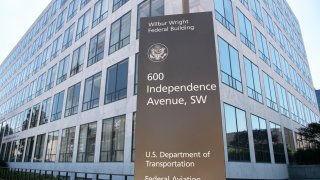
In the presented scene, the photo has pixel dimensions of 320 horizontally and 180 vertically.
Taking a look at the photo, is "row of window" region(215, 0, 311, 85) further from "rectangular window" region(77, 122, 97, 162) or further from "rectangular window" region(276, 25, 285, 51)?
"rectangular window" region(77, 122, 97, 162)

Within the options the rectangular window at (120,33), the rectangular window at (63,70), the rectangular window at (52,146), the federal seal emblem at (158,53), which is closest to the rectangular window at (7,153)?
the rectangular window at (52,146)

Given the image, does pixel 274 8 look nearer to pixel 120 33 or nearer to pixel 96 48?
pixel 120 33

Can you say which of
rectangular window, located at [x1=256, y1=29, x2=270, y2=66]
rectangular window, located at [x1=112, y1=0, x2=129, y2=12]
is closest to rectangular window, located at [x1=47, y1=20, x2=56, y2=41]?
rectangular window, located at [x1=112, y1=0, x2=129, y2=12]

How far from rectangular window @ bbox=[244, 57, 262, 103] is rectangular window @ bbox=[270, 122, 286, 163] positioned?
2.97 m

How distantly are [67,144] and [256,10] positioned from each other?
19296 mm

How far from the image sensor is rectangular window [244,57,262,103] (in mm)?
18306

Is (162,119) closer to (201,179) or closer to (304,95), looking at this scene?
(201,179)

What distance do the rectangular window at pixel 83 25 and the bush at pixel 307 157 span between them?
20.2 m

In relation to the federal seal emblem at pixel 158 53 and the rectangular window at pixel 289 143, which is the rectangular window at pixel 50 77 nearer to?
the rectangular window at pixel 289 143

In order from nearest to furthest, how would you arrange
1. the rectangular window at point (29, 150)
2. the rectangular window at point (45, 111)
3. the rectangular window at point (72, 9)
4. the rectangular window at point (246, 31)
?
1. the rectangular window at point (246, 31)
2. the rectangular window at point (45, 111)
3. the rectangular window at point (72, 9)
4. the rectangular window at point (29, 150)

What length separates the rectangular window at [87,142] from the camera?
59.1 feet

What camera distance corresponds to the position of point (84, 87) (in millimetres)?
20891

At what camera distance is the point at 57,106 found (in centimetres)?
2481

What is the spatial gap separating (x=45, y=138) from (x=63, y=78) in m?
5.87
